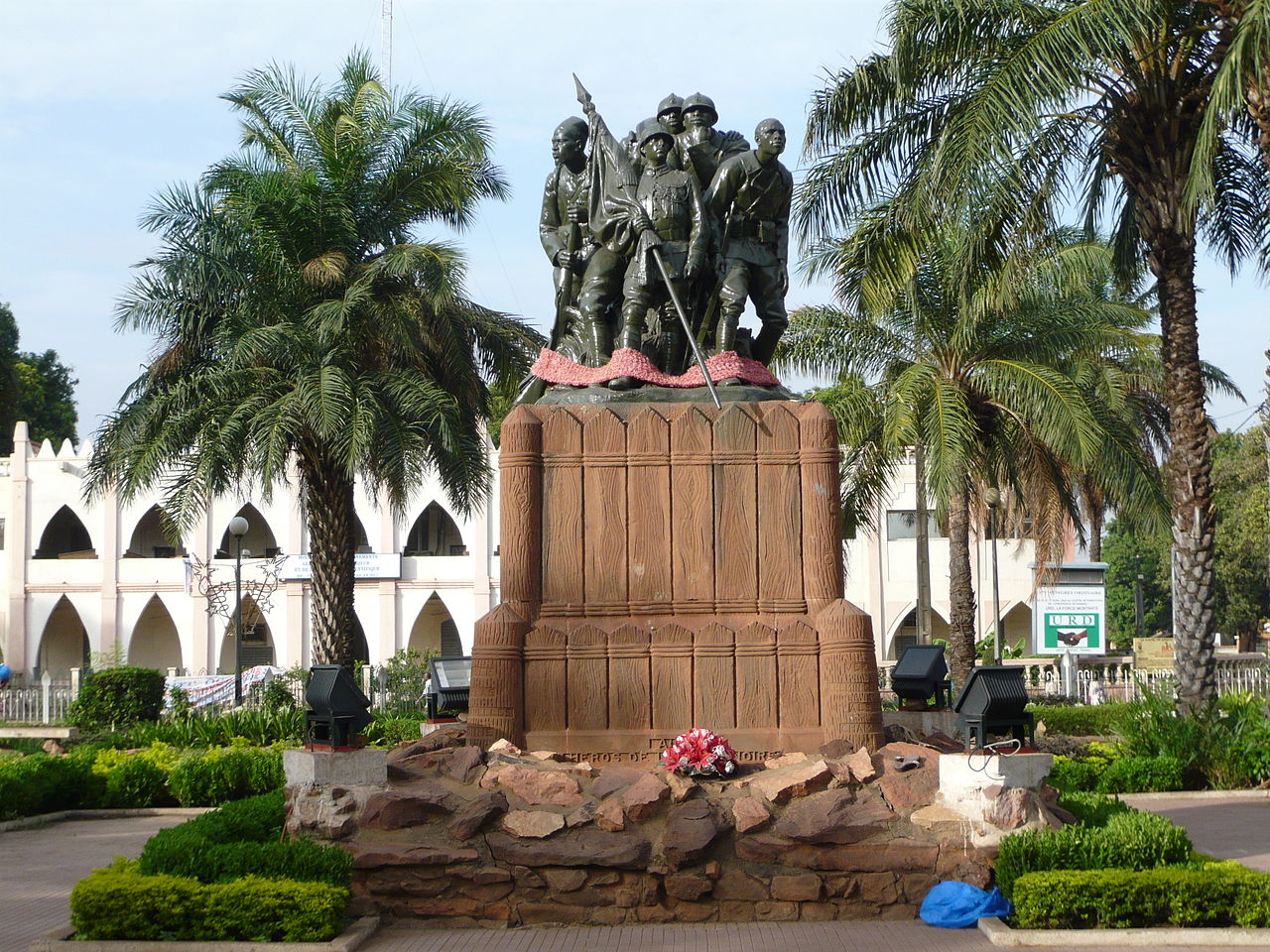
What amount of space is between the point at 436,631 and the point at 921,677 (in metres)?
35.9

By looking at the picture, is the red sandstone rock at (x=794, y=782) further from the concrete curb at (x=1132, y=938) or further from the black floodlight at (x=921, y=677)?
the black floodlight at (x=921, y=677)

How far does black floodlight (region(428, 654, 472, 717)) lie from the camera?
38.8 feet

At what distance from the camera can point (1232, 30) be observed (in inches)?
540

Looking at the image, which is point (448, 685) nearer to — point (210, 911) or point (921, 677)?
point (921, 677)

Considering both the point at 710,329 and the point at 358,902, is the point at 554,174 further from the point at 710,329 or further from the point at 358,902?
the point at 358,902

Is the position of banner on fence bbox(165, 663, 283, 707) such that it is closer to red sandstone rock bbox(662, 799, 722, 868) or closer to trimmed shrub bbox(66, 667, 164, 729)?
trimmed shrub bbox(66, 667, 164, 729)

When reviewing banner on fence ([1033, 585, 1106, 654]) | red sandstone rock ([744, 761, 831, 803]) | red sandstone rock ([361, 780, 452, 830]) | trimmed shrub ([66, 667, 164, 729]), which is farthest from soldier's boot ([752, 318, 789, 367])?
banner on fence ([1033, 585, 1106, 654])

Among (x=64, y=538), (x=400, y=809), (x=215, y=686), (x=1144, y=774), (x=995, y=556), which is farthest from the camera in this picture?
(x=64, y=538)

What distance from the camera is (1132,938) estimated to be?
23.9 feet

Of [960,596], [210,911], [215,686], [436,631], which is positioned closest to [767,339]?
[210,911]

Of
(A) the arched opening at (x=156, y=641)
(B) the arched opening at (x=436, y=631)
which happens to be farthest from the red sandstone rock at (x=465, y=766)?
(A) the arched opening at (x=156, y=641)

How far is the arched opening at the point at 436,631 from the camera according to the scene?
149 ft

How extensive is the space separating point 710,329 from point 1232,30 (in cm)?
671

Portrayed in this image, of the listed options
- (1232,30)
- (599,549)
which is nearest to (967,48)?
(1232,30)
